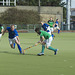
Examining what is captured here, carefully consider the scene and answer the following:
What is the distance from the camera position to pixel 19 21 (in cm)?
6138

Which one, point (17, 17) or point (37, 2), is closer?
point (17, 17)

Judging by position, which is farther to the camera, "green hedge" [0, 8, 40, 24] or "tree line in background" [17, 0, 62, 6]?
"tree line in background" [17, 0, 62, 6]

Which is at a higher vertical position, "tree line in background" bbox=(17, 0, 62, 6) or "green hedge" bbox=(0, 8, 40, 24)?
"tree line in background" bbox=(17, 0, 62, 6)

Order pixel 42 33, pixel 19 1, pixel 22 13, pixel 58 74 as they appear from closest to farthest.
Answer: pixel 58 74 → pixel 42 33 → pixel 22 13 → pixel 19 1

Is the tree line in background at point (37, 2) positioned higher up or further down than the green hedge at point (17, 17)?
higher up

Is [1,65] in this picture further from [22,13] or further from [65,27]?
[22,13]

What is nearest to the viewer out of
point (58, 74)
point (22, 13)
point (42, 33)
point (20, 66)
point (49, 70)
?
point (58, 74)

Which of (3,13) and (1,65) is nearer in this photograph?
(1,65)

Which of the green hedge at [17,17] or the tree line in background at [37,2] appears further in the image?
the tree line in background at [37,2]

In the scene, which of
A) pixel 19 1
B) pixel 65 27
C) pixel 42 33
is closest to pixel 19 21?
pixel 65 27

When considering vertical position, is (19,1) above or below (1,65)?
above

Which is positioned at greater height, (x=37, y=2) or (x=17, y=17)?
(x=37, y=2)

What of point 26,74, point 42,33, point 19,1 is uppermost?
point 19,1

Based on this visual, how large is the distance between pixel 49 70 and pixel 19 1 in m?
83.3
